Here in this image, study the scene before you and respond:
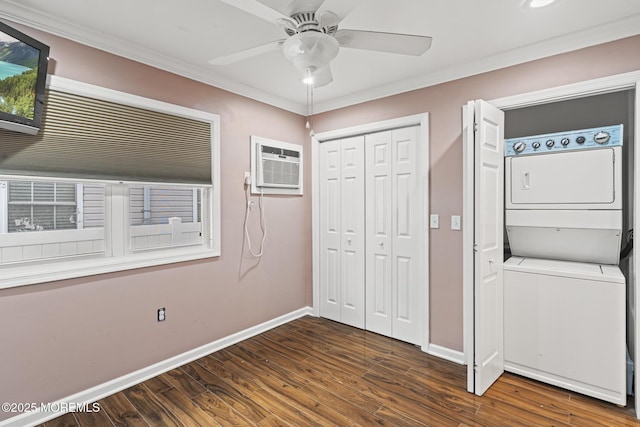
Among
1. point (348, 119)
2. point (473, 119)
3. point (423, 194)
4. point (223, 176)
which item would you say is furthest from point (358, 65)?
point (223, 176)

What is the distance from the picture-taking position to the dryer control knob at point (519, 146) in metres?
2.52

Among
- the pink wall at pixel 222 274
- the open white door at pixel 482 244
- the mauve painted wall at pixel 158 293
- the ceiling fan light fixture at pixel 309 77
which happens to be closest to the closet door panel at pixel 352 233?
the pink wall at pixel 222 274

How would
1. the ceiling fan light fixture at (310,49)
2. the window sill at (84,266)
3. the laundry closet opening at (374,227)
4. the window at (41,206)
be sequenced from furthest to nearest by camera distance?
the laundry closet opening at (374,227) < the window at (41,206) < the window sill at (84,266) < the ceiling fan light fixture at (310,49)

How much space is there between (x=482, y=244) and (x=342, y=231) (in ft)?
5.23

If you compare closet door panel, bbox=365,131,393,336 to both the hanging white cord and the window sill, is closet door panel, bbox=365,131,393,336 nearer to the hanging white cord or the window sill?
the hanging white cord

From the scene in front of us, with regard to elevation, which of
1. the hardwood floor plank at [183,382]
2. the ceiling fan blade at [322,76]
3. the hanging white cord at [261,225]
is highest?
the ceiling fan blade at [322,76]

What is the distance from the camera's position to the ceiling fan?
4.55 feet

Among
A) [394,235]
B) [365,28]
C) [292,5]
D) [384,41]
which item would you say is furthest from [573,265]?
[292,5]

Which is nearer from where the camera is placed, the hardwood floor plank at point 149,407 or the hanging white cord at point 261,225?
the hardwood floor plank at point 149,407

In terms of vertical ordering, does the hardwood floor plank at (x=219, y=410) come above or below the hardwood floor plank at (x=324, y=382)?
below

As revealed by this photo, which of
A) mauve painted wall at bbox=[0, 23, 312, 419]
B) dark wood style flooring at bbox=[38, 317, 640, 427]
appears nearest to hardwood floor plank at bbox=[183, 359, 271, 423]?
dark wood style flooring at bbox=[38, 317, 640, 427]

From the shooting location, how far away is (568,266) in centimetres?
239

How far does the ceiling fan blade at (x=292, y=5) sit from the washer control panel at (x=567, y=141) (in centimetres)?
196

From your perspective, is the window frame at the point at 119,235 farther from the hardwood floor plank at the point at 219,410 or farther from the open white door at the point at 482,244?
the open white door at the point at 482,244
